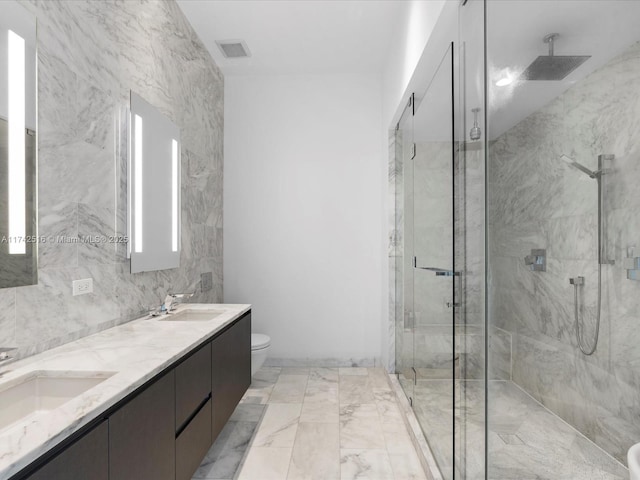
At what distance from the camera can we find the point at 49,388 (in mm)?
1213

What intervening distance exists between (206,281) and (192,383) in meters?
1.66

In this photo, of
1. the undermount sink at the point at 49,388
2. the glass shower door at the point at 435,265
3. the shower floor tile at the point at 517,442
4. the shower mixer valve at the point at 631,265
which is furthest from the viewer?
the glass shower door at the point at 435,265

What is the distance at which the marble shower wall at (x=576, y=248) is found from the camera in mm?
749

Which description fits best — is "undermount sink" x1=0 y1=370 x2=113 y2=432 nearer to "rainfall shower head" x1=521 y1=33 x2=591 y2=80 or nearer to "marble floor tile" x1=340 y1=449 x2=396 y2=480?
"marble floor tile" x1=340 y1=449 x2=396 y2=480

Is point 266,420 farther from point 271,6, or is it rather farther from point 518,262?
point 271,6

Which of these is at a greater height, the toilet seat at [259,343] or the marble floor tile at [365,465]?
the toilet seat at [259,343]

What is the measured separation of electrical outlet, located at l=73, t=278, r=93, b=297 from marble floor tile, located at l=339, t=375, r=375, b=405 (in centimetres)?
193

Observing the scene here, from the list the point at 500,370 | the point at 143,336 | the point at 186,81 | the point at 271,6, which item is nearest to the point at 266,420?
the point at 143,336

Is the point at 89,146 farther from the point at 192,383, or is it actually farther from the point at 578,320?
the point at 578,320

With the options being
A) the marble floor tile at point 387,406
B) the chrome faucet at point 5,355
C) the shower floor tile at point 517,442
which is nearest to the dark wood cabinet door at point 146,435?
the chrome faucet at point 5,355

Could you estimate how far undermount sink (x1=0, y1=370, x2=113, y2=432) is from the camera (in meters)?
1.16

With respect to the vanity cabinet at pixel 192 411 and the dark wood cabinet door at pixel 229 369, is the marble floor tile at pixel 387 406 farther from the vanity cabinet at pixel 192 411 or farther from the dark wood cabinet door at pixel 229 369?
the vanity cabinet at pixel 192 411

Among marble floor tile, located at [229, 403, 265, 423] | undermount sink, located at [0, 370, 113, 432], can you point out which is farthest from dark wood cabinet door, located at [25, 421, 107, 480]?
marble floor tile, located at [229, 403, 265, 423]

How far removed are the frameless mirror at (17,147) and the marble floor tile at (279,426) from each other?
158 centimetres
